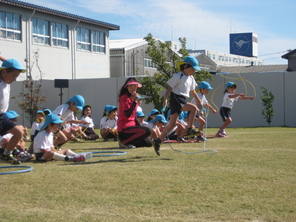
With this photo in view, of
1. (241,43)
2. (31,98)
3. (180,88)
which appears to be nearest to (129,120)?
(180,88)

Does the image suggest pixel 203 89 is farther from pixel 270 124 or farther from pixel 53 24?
pixel 53 24

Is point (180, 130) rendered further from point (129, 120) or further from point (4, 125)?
point (4, 125)

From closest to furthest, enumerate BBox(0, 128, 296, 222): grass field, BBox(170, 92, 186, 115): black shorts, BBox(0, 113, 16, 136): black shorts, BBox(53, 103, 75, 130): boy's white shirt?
BBox(0, 128, 296, 222): grass field
BBox(0, 113, 16, 136): black shorts
BBox(170, 92, 186, 115): black shorts
BBox(53, 103, 75, 130): boy's white shirt

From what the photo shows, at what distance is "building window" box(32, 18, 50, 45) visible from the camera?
33438mm

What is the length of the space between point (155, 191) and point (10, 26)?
2841cm

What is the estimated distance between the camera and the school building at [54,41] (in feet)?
103

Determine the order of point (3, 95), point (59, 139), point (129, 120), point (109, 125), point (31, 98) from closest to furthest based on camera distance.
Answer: point (3, 95) → point (59, 139) → point (129, 120) → point (109, 125) → point (31, 98)

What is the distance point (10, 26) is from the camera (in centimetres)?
3136

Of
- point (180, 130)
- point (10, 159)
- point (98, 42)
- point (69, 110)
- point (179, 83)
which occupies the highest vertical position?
point (98, 42)

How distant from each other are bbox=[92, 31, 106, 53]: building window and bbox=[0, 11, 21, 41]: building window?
8.69 m

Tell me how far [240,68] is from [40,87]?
3604cm

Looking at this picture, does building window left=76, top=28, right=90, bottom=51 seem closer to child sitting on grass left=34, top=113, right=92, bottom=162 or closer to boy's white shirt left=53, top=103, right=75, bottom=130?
boy's white shirt left=53, top=103, right=75, bottom=130

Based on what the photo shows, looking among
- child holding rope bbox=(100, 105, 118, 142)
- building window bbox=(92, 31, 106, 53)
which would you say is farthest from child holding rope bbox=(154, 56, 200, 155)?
building window bbox=(92, 31, 106, 53)

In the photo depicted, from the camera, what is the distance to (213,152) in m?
9.55
